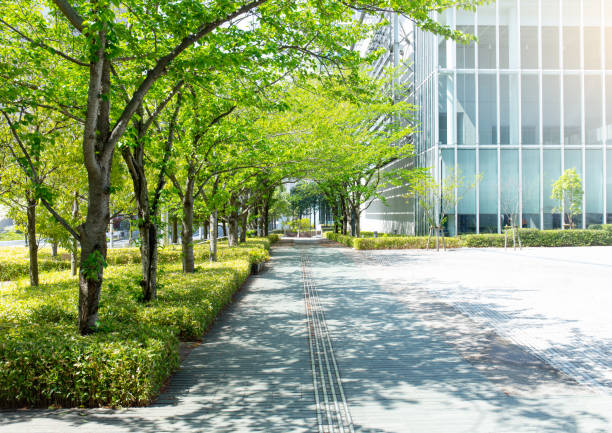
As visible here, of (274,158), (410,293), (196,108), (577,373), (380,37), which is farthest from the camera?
(380,37)

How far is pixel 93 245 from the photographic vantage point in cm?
562

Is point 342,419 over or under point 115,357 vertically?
under

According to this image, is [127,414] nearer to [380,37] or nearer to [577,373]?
[577,373]

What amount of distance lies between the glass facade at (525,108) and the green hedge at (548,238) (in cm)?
170

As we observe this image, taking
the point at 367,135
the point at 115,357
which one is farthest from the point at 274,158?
the point at 367,135

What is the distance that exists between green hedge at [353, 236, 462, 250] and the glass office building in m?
1.78

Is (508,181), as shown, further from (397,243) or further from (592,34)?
(592,34)

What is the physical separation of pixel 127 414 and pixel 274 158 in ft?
33.2

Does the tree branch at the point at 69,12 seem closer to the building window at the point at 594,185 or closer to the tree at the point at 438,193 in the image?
the tree at the point at 438,193

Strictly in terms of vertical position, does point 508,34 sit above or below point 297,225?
above

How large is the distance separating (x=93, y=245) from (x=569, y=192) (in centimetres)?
3070

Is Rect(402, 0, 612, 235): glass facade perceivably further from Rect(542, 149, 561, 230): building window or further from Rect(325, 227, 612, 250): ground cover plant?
Rect(325, 227, 612, 250): ground cover plant

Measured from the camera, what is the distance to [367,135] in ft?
88.0

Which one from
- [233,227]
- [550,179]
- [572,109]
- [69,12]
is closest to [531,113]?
[572,109]
